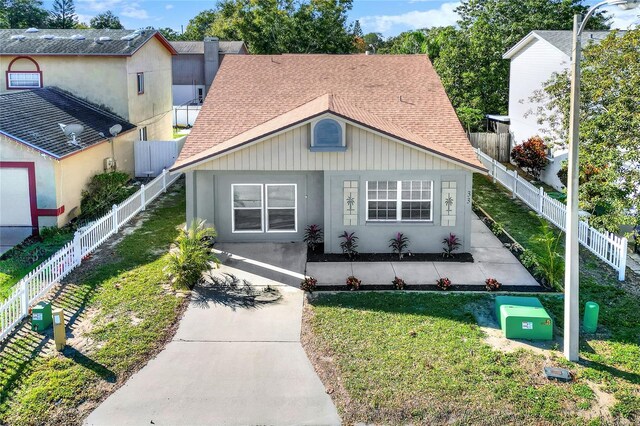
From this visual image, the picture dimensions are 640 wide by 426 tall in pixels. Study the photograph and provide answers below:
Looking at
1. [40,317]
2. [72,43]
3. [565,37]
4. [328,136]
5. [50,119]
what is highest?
[565,37]

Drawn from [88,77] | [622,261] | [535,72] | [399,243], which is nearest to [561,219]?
[622,261]

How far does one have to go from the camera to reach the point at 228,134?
753 inches

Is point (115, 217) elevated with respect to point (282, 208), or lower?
lower

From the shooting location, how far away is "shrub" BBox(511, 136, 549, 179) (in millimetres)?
26920

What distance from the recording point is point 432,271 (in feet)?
52.1

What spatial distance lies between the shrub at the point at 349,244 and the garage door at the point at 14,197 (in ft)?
33.1

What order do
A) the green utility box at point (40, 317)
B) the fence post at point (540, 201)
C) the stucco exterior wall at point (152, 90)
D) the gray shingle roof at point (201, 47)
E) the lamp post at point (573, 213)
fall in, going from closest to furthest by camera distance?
the lamp post at point (573, 213), the green utility box at point (40, 317), the fence post at point (540, 201), the stucco exterior wall at point (152, 90), the gray shingle roof at point (201, 47)

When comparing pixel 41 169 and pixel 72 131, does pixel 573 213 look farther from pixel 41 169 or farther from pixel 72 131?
pixel 72 131

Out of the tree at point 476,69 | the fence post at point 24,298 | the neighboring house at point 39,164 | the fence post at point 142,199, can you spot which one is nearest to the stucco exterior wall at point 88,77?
the neighboring house at point 39,164

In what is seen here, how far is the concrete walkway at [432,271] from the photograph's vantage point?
1517 cm

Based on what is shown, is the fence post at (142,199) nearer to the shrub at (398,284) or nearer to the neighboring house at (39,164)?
the neighboring house at (39,164)

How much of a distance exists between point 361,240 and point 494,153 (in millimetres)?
17601

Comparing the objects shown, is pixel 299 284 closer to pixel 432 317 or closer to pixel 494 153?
pixel 432 317

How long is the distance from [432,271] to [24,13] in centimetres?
6377
